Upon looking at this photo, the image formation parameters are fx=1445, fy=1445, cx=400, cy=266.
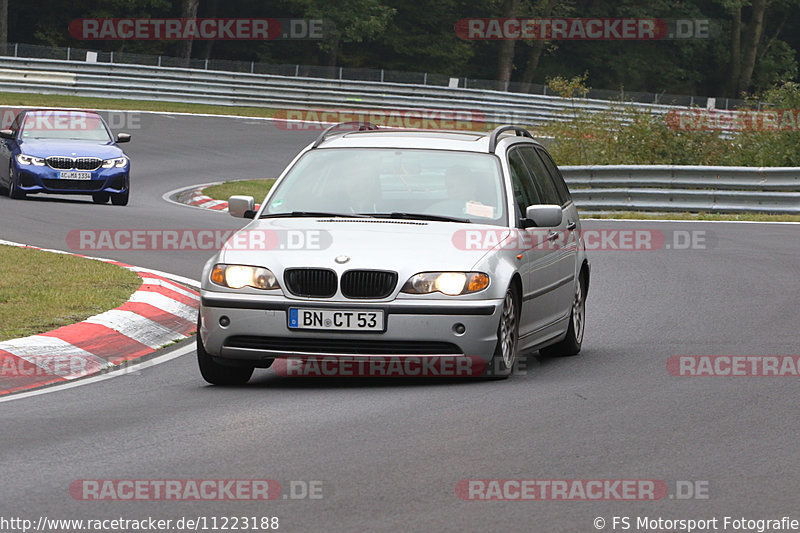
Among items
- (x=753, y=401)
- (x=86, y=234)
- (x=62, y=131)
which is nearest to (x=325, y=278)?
(x=753, y=401)

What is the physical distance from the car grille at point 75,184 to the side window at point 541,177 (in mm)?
12948

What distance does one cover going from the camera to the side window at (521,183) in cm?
966

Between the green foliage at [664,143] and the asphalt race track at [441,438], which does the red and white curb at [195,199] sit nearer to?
the green foliage at [664,143]

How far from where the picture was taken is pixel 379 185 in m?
9.40

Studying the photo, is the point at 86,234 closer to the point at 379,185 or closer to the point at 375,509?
the point at 379,185

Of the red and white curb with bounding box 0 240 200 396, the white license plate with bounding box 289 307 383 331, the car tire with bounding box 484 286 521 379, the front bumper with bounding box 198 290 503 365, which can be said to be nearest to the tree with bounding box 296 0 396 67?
the red and white curb with bounding box 0 240 200 396

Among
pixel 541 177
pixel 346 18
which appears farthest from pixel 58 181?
pixel 346 18

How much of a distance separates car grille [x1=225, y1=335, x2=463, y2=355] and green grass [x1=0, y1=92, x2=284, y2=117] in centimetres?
3306

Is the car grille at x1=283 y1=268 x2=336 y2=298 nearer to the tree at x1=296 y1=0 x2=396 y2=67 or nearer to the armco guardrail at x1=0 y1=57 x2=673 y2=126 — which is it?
the armco guardrail at x1=0 y1=57 x2=673 y2=126

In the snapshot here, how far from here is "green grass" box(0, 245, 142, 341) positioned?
34.2 feet

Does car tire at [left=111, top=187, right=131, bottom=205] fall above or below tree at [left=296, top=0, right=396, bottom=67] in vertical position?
below

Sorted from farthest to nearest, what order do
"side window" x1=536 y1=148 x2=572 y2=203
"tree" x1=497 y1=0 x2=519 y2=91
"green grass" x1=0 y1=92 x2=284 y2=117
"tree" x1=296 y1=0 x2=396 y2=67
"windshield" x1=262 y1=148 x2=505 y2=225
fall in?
1. "tree" x1=497 y1=0 x2=519 y2=91
2. "tree" x1=296 y1=0 x2=396 y2=67
3. "green grass" x1=0 y1=92 x2=284 y2=117
4. "side window" x1=536 y1=148 x2=572 y2=203
5. "windshield" x1=262 y1=148 x2=505 y2=225

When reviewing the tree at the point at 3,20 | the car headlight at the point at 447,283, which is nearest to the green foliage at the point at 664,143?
the car headlight at the point at 447,283

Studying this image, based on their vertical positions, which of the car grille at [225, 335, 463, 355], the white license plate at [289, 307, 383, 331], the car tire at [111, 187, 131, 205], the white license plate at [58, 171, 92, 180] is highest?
the white license plate at [289, 307, 383, 331]
